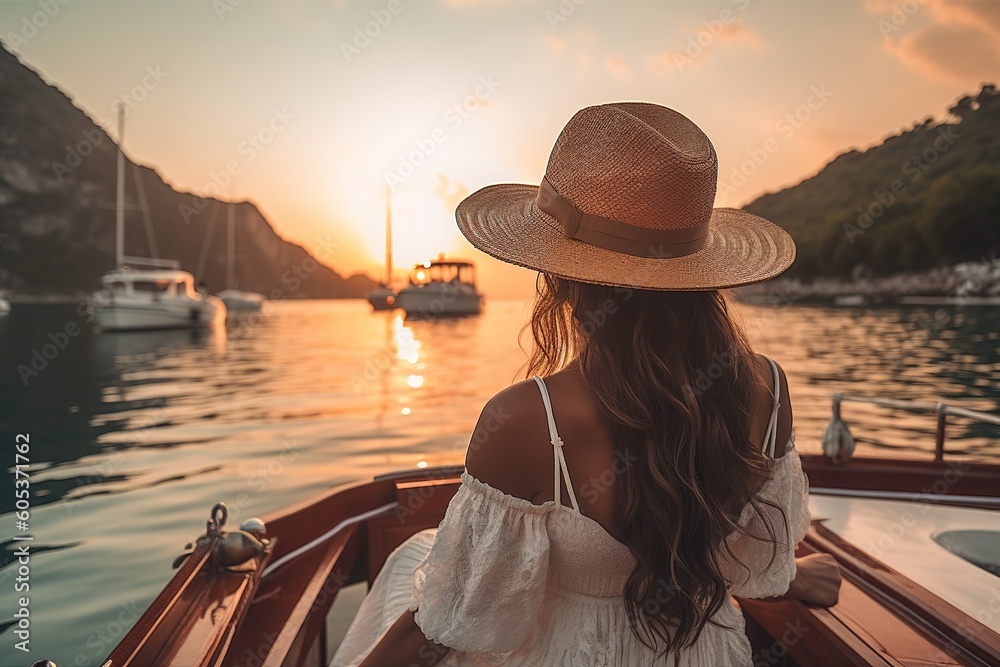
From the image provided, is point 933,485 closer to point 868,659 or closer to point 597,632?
point 868,659

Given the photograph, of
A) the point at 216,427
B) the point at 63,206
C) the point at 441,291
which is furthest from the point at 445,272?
the point at 63,206

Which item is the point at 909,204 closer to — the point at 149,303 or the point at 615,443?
the point at 149,303

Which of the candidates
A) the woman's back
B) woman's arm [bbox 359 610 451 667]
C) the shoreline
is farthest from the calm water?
the shoreline

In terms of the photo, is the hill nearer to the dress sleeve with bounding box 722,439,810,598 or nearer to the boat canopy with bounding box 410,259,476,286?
the boat canopy with bounding box 410,259,476,286

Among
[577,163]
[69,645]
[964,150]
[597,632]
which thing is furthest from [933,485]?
[964,150]

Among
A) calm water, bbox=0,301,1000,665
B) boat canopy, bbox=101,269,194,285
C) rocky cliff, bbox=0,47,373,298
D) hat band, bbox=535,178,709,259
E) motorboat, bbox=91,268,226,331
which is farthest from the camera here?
rocky cliff, bbox=0,47,373,298

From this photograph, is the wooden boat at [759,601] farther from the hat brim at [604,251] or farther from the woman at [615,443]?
the hat brim at [604,251]

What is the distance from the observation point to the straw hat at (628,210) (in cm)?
94

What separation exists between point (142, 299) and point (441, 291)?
64.7ft

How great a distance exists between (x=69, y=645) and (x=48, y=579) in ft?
2.65

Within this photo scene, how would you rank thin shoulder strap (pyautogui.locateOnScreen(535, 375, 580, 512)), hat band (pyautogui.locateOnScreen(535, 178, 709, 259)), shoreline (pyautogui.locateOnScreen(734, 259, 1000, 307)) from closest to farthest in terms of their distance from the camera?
thin shoulder strap (pyautogui.locateOnScreen(535, 375, 580, 512)) → hat band (pyautogui.locateOnScreen(535, 178, 709, 259)) → shoreline (pyautogui.locateOnScreen(734, 259, 1000, 307))

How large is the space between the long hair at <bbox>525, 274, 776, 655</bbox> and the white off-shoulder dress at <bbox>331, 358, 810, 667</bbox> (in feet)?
0.15

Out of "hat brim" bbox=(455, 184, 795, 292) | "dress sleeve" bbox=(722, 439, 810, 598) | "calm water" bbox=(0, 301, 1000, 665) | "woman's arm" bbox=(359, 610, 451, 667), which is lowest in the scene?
"calm water" bbox=(0, 301, 1000, 665)

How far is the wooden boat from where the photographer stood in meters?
1.35
